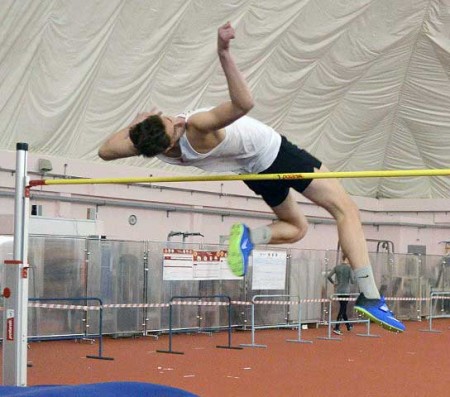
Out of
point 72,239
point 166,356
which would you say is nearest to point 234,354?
point 166,356

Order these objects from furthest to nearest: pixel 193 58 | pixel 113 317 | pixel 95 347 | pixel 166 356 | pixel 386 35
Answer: pixel 386 35 → pixel 193 58 → pixel 113 317 → pixel 95 347 → pixel 166 356

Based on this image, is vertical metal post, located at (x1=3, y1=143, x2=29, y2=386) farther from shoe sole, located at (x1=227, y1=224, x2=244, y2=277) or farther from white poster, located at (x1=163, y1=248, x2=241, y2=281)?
white poster, located at (x1=163, y1=248, x2=241, y2=281)

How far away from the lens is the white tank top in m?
6.87

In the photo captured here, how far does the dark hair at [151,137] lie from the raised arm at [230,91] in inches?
13.1

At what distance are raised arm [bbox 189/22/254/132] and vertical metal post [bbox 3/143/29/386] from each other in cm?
287

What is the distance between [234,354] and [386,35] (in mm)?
13143

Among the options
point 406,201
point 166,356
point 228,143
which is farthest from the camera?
point 406,201

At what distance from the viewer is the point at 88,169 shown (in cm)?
2178

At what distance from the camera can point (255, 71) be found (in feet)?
80.5

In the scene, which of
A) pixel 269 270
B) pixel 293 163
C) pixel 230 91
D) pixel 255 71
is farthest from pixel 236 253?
pixel 255 71

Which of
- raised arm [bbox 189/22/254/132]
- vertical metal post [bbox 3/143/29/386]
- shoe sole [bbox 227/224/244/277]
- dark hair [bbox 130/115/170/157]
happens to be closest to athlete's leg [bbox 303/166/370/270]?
shoe sole [bbox 227/224/244/277]

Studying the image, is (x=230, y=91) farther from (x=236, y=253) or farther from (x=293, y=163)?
(x=236, y=253)

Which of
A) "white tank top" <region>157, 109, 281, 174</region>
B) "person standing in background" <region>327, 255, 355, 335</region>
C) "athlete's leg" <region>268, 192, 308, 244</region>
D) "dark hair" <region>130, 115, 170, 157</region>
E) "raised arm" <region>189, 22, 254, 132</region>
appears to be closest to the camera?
"raised arm" <region>189, 22, 254, 132</region>

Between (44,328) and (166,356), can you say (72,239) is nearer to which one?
(44,328)
